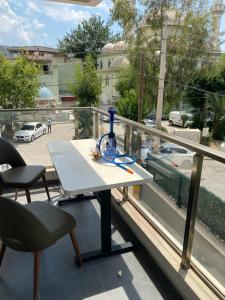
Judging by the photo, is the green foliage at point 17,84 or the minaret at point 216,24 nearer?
the green foliage at point 17,84

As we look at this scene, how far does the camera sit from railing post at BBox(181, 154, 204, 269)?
4.20 ft

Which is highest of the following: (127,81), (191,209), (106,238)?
(127,81)

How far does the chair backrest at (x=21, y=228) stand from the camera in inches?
44.5

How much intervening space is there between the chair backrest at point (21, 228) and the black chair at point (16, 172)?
2.49ft

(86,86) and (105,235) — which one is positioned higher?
(86,86)

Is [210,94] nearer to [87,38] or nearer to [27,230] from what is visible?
[27,230]

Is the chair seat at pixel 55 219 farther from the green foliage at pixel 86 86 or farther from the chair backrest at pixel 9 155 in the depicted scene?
the green foliage at pixel 86 86

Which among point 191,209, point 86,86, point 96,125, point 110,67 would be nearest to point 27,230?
point 191,209

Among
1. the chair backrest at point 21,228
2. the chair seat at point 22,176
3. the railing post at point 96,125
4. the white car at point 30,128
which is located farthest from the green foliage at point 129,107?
the chair backrest at point 21,228

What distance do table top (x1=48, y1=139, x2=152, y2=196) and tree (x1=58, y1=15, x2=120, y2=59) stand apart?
26.8 meters

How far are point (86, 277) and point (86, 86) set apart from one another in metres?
14.2

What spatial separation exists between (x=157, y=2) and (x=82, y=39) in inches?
689

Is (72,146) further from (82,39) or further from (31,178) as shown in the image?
(82,39)

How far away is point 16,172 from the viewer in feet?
7.20
